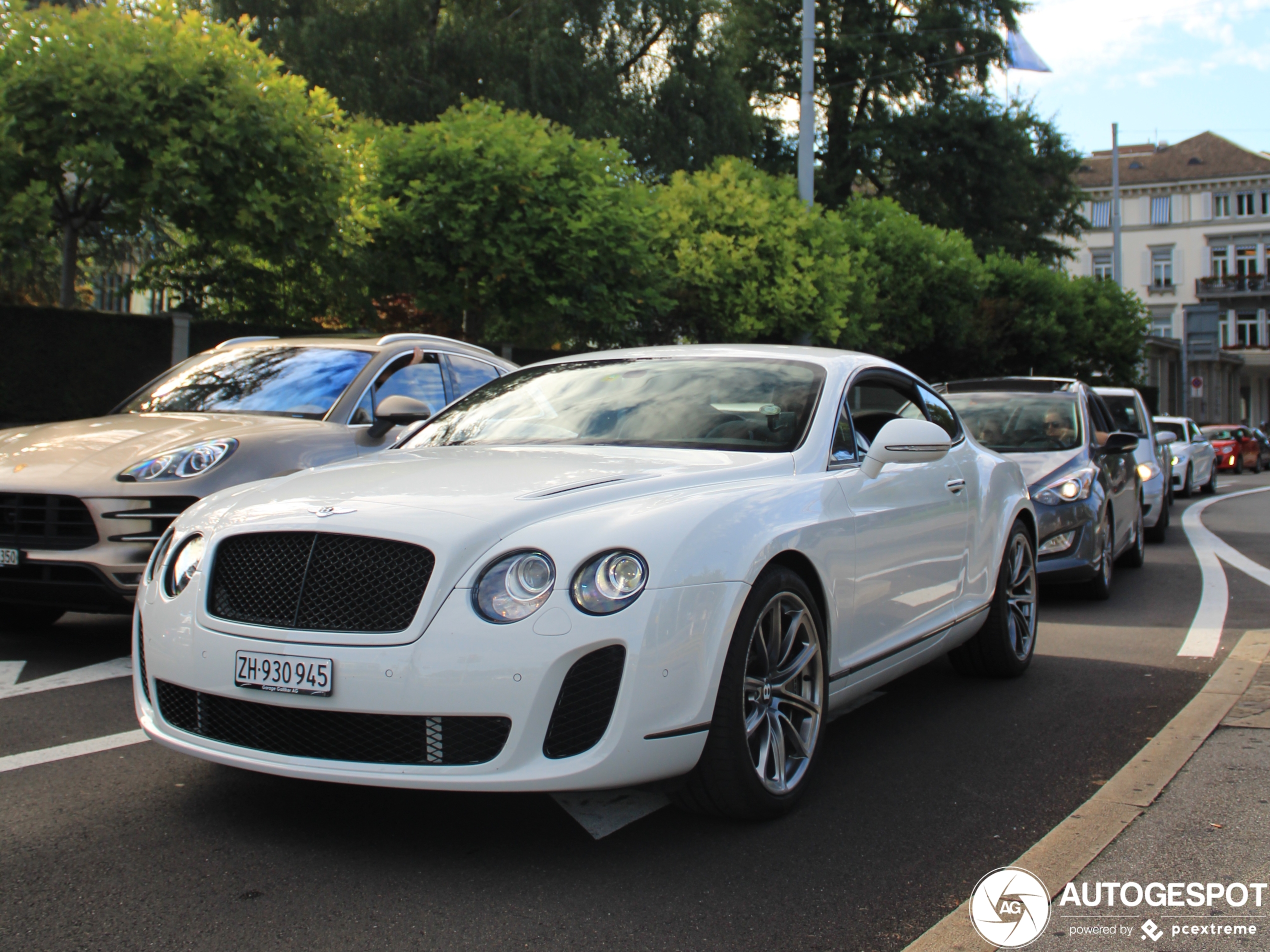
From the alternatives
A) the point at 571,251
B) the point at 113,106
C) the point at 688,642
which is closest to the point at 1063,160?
the point at 571,251

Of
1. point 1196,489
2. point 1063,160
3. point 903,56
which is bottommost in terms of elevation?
point 1196,489

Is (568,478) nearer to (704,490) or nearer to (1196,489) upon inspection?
(704,490)

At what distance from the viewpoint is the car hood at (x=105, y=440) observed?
602 centimetres

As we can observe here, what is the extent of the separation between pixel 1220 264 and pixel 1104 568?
7888 centimetres

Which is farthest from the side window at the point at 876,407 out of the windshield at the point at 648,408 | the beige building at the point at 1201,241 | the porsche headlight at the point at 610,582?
the beige building at the point at 1201,241

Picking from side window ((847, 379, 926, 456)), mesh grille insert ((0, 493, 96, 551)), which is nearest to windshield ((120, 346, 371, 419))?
mesh grille insert ((0, 493, 96, 551))

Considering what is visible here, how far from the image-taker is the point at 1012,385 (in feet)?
36.2

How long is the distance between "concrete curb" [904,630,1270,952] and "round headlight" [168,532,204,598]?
227 cm

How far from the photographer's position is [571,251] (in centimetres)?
1577

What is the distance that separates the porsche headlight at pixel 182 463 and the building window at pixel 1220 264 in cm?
8267

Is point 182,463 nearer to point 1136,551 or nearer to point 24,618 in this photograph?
point 24,618

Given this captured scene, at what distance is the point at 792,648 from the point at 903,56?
4109cm

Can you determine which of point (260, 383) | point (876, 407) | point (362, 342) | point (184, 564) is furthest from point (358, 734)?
point (362, 342)

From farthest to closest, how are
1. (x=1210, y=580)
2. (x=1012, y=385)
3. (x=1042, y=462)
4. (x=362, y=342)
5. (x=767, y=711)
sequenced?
(x=1012, y=385), (x=1210, y=580), (x=1042, y=462), (x=362, y=342), (x=767, y=711)
